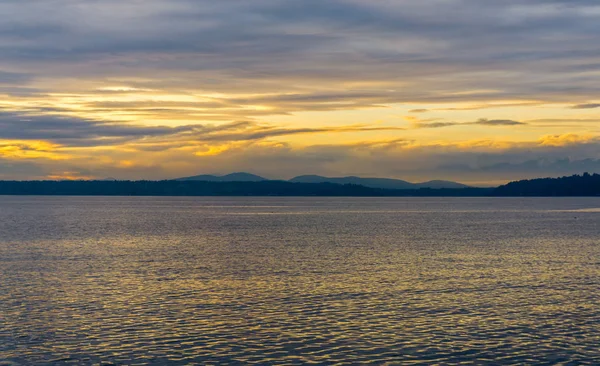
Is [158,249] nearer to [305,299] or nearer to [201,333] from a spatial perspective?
[305,299]

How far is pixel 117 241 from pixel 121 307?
202 feet

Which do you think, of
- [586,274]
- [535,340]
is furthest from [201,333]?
[586,274]

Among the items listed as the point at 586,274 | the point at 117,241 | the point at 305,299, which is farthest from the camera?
the point at 117,241

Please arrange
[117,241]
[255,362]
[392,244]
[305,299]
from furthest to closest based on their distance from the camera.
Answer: [117,241], [392,244], [305,299], [255,362]

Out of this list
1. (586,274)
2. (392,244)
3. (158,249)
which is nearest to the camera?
(586,274)

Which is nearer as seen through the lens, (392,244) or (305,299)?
(305,299)

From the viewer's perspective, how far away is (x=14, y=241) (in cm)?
10325

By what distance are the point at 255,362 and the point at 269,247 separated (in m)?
60.7

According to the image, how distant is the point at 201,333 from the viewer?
37.8 metres

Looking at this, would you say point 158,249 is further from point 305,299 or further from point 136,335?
point 136,335

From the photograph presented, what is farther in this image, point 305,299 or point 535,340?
point 305,299

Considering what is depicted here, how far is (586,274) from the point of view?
63281 millimetres

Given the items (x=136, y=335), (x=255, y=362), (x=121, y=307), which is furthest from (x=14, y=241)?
(x=255, y=362)

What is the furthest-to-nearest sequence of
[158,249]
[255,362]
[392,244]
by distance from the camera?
[392,244] < [158,249] < [255,362]
